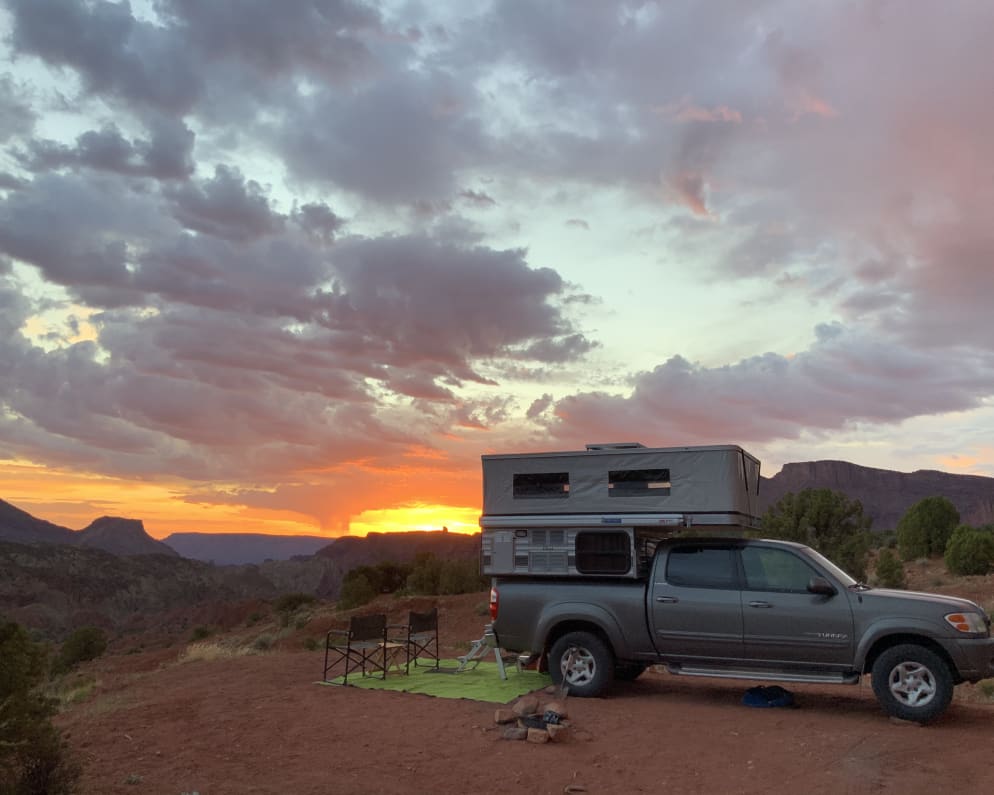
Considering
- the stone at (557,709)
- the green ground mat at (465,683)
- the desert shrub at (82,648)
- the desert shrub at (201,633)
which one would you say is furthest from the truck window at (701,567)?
the desert shrub at (201,633)

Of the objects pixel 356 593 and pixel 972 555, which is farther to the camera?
pixel 356 593

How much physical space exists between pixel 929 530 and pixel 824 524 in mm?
23981

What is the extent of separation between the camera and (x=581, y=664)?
10641mm

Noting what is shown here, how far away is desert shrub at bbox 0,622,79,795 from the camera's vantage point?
6203 mm

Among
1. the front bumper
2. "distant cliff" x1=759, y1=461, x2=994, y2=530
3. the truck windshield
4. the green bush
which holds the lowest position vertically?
the green bush

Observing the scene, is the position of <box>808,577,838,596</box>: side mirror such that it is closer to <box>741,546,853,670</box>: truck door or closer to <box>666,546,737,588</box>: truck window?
<box>741,546,853,670</box>: truck door

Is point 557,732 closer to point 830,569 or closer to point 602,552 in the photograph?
point 602,552

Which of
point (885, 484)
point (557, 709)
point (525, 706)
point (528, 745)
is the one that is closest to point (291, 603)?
point (525, 706)

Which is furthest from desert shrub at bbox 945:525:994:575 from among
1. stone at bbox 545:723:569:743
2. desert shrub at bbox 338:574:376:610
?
stone at bbox 545:723:569:743

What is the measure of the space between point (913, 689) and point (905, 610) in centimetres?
80

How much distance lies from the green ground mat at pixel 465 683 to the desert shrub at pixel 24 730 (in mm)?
5252

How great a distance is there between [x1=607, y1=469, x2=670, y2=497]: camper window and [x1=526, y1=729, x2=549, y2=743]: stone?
11.0 feet

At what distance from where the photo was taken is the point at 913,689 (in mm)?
8797

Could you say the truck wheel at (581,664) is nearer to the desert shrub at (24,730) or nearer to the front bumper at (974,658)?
the front bumper at (974,658)
